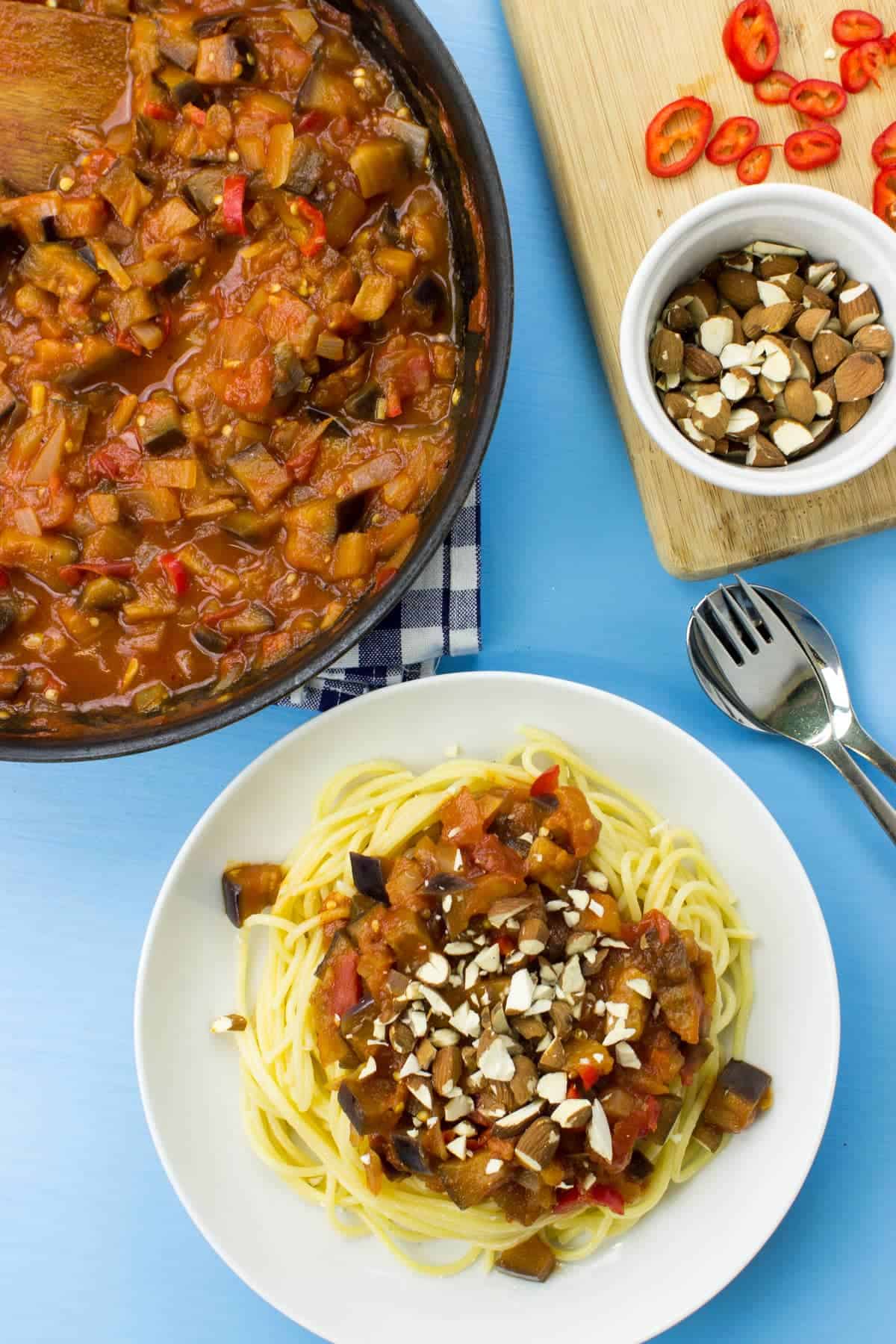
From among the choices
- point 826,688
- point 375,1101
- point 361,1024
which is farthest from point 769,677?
point 375,1101

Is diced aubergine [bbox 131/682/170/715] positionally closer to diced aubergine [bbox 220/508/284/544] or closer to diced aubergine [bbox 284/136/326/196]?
diced aubergine [bbox 220/508/284/544]

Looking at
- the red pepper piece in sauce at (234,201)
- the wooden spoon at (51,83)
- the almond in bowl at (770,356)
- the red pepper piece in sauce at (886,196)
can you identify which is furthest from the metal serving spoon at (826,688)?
the wooden spoon at (51,83)

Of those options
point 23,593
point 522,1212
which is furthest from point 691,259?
point 522,1212

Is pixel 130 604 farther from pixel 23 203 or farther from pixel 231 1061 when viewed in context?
pixel 231 1061

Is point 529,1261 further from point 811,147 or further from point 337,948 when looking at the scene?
point 811,147

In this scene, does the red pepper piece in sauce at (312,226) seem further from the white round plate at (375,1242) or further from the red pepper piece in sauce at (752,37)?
the red pepper piece in sauce at (752,37)

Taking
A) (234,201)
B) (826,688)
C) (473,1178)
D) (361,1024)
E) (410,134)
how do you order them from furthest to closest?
(826,688)
(361,1024)
(473,1178)
(410,134)
(234,201)

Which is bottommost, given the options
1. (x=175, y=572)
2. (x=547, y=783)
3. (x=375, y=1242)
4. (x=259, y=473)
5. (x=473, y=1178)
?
(x=375, y=1242)
